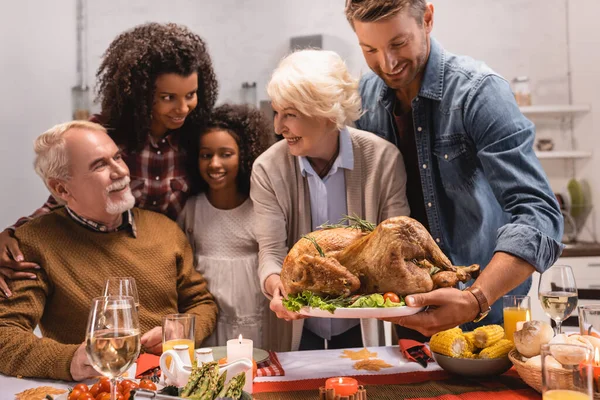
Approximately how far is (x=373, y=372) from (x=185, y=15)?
12.4 feet

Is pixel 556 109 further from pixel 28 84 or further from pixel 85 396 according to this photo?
pixel 85 396

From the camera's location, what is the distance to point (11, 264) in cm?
215

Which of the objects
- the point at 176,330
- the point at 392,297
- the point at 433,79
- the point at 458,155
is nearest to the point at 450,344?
the point at 392,297

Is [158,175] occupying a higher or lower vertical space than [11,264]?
higher

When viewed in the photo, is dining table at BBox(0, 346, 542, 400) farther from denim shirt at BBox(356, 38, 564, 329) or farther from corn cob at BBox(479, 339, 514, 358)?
denim shirt at BBox(356, 38, 564, 329)

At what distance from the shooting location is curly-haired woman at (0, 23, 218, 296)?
2527mm

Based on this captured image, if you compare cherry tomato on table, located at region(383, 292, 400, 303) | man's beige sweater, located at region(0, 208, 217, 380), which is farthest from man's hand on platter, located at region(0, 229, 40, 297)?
cherry tomato on table, located at region(383, 292, 400, 303)

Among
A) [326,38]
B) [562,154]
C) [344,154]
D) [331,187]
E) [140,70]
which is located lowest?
[331,187]

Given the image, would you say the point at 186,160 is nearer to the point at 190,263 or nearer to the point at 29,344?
the point at 190,263

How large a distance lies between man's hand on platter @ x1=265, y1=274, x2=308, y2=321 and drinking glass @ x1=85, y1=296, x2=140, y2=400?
1.64 feet

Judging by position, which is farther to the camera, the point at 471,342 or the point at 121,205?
the point at 121,205

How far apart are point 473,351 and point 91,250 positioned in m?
1.48

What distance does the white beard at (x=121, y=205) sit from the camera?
236 centimetres

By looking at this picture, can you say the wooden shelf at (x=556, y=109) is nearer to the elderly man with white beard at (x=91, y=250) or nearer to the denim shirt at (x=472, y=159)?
the denim shirt at (x=472, y=159)
